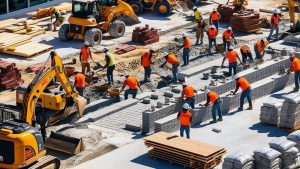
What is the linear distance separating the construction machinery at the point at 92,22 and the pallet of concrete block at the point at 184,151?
588 inches

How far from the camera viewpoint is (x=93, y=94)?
31578 millimetres

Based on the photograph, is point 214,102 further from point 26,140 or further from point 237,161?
point 26,140

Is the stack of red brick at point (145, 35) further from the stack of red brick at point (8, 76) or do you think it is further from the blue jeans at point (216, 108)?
the blue jeans at point (216, 108)

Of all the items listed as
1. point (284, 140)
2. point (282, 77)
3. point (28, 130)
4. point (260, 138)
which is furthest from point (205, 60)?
point (28, 130)

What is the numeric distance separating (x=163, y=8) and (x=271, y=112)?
1888 centimetres

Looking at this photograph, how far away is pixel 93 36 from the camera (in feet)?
129

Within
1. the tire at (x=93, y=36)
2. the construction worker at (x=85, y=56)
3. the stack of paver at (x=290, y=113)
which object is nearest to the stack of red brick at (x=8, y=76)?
the construction worker at (x=85, y=56)

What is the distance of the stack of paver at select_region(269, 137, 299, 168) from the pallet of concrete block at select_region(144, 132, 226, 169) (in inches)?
65.0

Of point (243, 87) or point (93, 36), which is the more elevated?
point (243, 87)

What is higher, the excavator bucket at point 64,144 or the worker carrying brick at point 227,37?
the worker carrying brick at point 227,37

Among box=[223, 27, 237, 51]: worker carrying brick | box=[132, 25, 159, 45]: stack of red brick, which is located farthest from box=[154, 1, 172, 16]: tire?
box=[223, 27, 237, 51]: worker carrying brick

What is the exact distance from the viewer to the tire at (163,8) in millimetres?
45750

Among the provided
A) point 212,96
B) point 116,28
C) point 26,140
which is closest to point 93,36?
point 116,28

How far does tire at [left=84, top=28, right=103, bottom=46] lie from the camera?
39.1 meters
